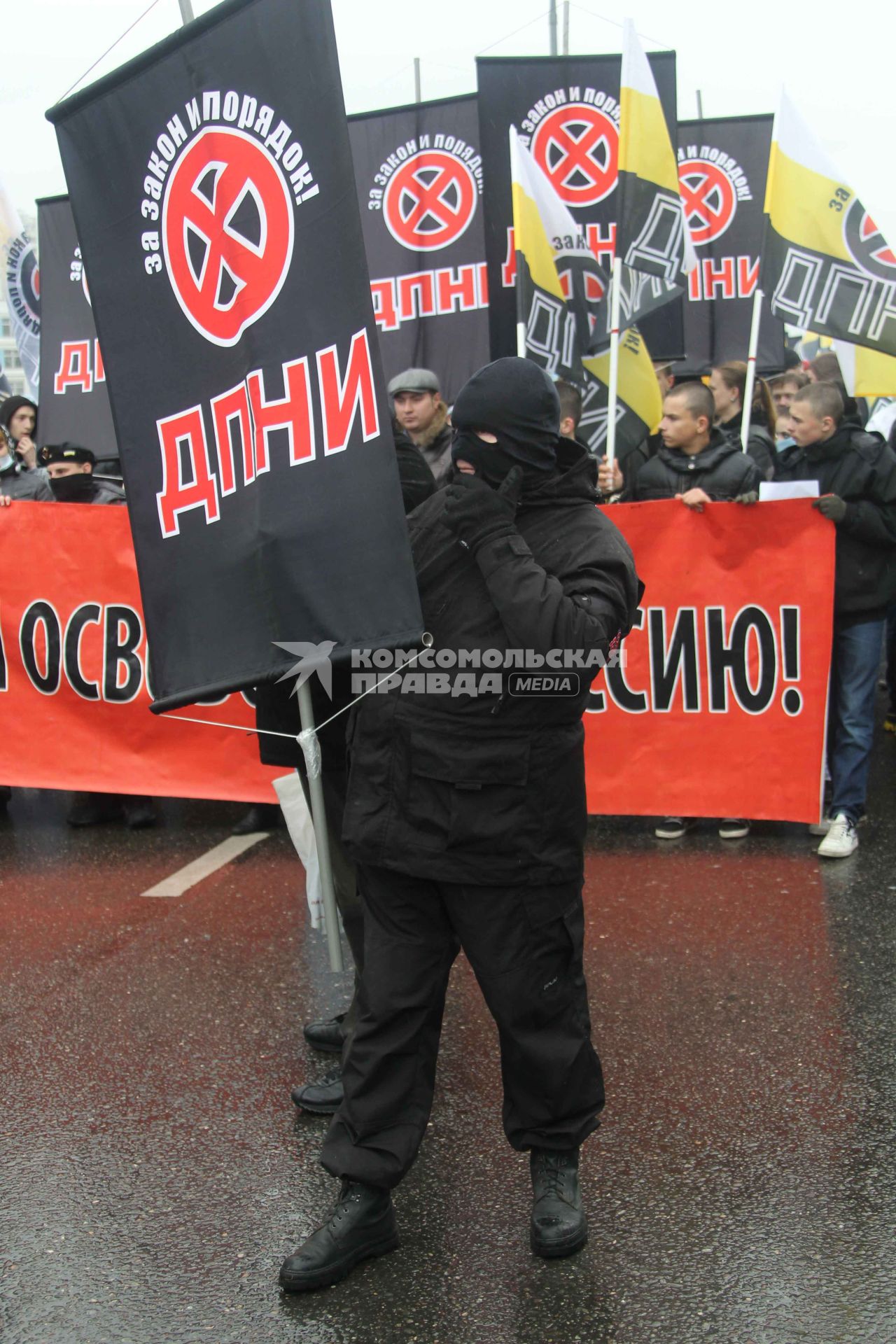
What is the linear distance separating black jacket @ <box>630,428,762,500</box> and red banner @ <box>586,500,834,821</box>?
8.0 inches

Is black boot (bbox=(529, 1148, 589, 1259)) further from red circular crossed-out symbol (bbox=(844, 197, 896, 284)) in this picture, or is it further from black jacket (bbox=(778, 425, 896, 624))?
red circular crossed-out symbol (bbox=(844, 197, 896, 284))

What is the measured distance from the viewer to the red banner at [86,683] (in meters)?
6.10

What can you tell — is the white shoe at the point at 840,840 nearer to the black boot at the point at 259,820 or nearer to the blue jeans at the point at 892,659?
the black boot at the point at 259,820

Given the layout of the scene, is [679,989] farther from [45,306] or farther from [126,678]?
[45,306]

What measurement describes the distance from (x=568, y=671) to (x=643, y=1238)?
1.22 m

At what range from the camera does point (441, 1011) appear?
9.27 feet

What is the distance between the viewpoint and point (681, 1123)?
10.8 ft

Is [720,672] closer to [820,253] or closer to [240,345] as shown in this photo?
[820,253]

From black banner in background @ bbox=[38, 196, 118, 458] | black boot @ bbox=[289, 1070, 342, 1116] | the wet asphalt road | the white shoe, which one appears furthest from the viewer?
black banner in background @ bbox=[38, 196, 118, 458]

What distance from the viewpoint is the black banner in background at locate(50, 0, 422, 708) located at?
2641 mm

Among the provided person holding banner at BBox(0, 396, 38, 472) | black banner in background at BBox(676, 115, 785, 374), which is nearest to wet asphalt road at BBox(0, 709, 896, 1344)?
person holding banner at BBox(0, 396, 38, 472)

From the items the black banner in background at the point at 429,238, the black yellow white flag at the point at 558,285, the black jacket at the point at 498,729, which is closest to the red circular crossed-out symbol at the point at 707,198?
the black banner in background at the point at 429,238

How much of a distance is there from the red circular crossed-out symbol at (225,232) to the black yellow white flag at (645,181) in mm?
4215

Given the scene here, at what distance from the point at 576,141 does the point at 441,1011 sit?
6605 millimetres
